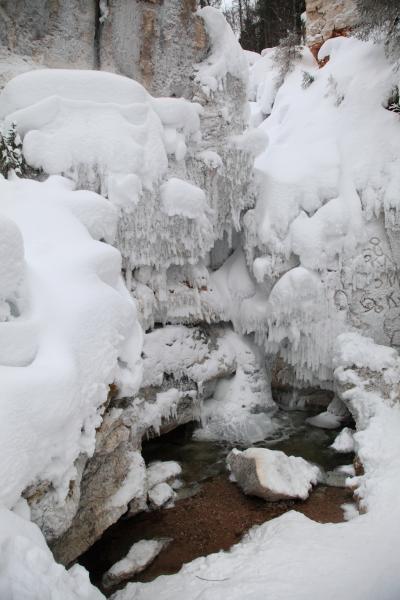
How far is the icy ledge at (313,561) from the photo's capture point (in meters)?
4.18

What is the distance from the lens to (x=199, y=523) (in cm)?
620

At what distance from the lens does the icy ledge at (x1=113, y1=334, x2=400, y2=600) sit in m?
4.18

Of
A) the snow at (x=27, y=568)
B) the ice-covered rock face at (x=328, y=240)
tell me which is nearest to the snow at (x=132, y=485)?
the snow at (x=27, y=568)

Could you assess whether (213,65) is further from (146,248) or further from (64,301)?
(64,301)

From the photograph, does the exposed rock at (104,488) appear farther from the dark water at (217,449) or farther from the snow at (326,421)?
the snow at (326,421)

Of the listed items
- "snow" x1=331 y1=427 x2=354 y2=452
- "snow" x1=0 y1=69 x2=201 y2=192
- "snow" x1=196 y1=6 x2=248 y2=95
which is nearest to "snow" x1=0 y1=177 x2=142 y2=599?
"snow" x1=0 y1=69 x2=201 y2=192

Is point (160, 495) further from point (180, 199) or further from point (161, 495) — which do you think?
point (180, 199)

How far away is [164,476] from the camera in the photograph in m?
7.31

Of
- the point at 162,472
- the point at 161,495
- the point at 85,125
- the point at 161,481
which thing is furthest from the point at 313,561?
Answer: the point at 85,125

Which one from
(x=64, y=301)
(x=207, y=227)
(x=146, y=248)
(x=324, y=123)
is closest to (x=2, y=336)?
(x=64, y=301)

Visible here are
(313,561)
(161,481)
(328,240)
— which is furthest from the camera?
(328,240)

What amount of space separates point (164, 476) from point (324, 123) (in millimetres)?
10009

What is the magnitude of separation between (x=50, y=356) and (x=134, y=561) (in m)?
3.28

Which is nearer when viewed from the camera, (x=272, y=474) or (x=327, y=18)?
(x=272, y=474)
